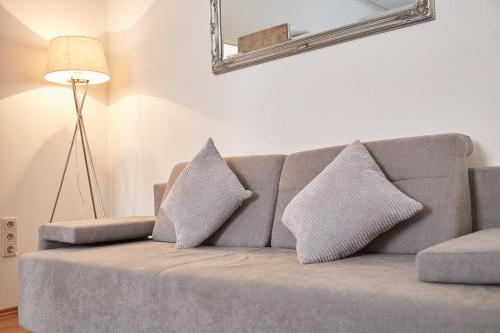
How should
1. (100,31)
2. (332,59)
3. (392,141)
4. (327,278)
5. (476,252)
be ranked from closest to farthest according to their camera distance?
1. (476,252)
2. (327,278)
3. (392,141)
4. (332,59)
5. (100,31)

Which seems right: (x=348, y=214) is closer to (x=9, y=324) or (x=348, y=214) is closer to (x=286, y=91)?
(x=286, y=91)

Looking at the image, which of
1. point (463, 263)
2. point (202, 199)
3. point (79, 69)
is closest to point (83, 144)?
point (79, 69)

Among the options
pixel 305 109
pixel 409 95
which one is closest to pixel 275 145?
pixel 305 109

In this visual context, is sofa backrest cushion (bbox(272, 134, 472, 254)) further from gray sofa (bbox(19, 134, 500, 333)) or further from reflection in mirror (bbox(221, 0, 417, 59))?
reflection in mirror (bbox(221, 0, 417, 59))

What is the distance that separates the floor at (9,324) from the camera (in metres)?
2.67

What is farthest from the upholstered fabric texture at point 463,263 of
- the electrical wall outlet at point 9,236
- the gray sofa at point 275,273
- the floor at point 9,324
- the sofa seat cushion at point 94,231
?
the electrical wall outlet at point 9,236

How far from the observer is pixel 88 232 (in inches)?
91.0

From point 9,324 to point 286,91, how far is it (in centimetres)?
198

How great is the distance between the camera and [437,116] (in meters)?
2.03

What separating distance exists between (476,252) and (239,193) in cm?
123

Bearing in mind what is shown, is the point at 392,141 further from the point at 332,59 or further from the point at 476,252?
the point at 476,252

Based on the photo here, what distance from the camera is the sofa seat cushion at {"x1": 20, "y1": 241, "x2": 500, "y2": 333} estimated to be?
1.11m

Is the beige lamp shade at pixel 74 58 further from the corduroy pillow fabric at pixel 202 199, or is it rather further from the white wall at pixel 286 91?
the corduroy pillow fabric at pixel 202 199

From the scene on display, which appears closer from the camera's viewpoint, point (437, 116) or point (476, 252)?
point (476, 252)
